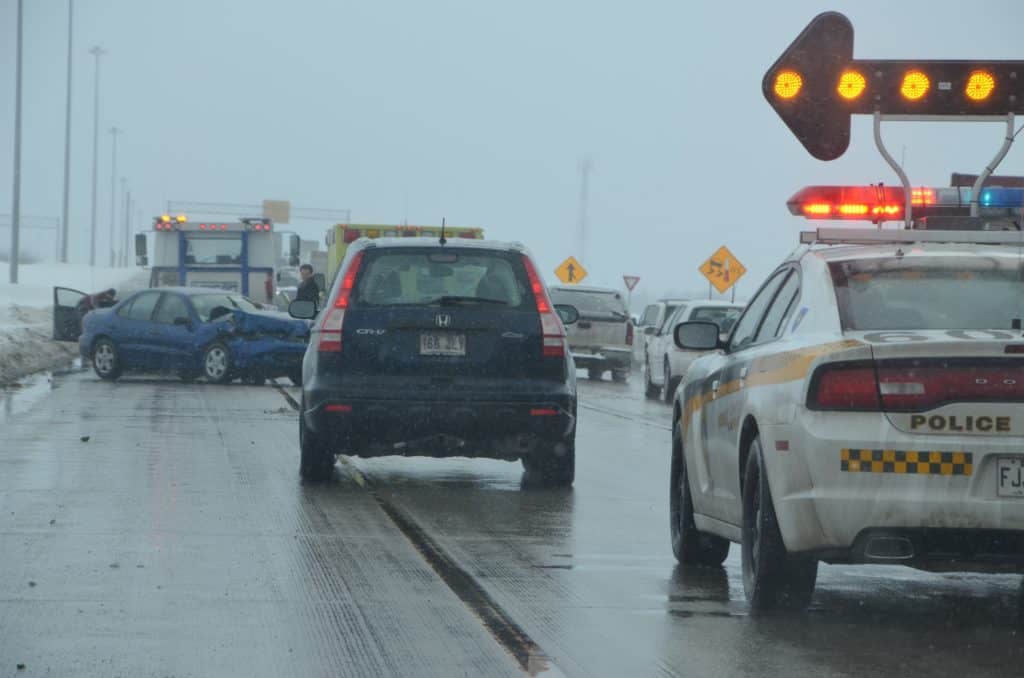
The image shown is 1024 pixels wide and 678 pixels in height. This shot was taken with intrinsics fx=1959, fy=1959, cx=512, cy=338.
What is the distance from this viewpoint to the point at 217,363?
29.4 m

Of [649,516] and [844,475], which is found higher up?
[844,475]

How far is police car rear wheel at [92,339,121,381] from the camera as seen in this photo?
29.8 metres

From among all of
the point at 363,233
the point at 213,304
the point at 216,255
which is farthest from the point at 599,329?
the point at 216,255

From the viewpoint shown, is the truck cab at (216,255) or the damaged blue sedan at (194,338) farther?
the truck cab at (216,255)

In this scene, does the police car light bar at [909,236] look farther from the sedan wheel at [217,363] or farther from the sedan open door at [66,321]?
the sedan open door at [66,321]

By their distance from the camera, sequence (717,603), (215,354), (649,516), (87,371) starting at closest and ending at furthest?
1. (717,603)
2. (649,516)
3. (215,354)
4. (87,371)

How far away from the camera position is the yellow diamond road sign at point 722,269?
1837 inches

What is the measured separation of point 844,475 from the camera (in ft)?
24.8

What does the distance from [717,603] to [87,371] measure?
83.0 ft

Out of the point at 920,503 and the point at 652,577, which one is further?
the point at 652,577

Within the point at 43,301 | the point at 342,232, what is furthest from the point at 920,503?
the point at 43,301

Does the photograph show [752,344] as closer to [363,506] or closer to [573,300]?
[363,506]

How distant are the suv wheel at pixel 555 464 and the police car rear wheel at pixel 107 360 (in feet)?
53.8

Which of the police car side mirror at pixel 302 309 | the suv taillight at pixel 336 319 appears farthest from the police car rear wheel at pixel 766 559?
the police car side mirror at pixel 302 309
